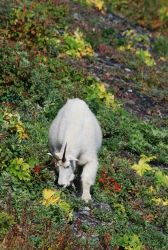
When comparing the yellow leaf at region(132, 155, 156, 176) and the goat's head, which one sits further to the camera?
the yellow leaf at region(132, 155, 156, 176)

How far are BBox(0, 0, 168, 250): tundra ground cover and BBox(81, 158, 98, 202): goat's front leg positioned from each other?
24cm

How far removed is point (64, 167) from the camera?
13062 millimetres

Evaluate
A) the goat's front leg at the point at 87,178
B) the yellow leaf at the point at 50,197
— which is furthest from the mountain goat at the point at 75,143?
the yellow leaf at the point at 50,197

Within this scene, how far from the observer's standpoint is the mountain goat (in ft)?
43.2

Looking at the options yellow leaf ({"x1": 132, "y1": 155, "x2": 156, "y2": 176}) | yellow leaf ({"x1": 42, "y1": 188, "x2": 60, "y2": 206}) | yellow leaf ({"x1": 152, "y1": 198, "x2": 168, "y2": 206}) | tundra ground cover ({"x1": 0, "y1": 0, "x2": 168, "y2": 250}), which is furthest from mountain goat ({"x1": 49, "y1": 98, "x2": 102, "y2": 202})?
yellow leaf ({"x1": 132, "y1": 155, "x2": 156, "y2": 176})

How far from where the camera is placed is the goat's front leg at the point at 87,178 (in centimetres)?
1391

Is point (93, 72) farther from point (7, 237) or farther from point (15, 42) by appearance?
point (7, 237)

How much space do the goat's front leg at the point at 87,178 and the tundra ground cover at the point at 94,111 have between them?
24 centimetres

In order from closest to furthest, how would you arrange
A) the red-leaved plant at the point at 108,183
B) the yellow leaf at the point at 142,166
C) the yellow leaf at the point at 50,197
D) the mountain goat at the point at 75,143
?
1. the yellow leaf at the point at 50,197
2. the mountain goat at the point at 75,143
3. the red-leaved plant at the point at 108,183
4. the yellow leaf at the point at 142,166

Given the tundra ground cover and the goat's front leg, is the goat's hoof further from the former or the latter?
the tundra ground cover

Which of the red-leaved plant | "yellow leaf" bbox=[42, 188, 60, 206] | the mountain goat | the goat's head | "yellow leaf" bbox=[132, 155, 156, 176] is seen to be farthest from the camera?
"yellow leaf" bbox=[132, 155, 156, 176]

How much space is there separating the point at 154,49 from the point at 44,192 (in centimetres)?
1701

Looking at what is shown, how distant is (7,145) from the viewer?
14359 mm

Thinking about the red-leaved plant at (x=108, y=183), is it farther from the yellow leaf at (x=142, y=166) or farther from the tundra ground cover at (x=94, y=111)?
the yellow leaf at (x=142, y=166)
